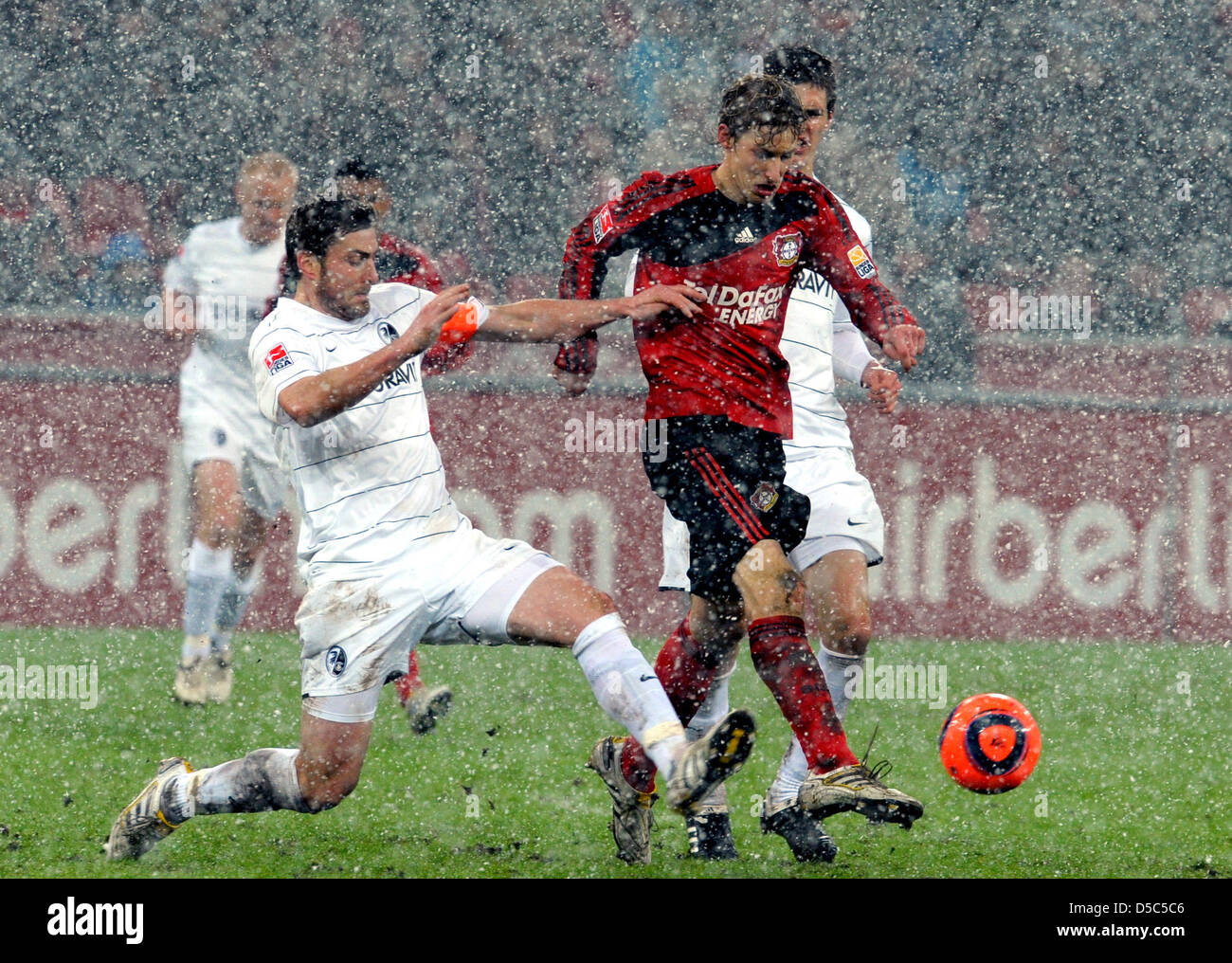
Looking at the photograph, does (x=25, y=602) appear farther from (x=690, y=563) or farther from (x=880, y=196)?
(x=880, y=196)

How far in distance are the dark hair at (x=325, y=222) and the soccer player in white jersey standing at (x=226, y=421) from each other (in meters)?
2.48

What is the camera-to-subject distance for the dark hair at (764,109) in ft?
13.2

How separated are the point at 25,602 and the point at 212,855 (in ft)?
12.9

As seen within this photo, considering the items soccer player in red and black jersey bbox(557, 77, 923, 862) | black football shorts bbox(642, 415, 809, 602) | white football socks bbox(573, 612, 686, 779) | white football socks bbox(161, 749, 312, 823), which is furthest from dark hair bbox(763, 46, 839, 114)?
white football socks bbox(161, 749, 312, 823)

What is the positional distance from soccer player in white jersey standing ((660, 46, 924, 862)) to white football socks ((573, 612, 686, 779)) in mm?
681

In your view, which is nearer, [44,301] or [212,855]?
[212,855]

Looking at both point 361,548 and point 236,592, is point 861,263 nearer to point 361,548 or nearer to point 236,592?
point 361,548

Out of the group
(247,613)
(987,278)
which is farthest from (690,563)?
(987,278)

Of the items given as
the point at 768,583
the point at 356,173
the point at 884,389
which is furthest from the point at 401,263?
the point at 768,583

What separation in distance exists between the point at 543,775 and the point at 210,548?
2014 mm

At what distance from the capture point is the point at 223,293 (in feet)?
22.2

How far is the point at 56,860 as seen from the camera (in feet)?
13.5

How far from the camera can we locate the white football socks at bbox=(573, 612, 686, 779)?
143 inches

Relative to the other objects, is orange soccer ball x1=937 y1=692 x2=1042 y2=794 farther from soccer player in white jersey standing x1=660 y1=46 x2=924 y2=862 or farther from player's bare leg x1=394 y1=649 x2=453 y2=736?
player's bare leg x1=394 y1=649 x2=453 y2=736
